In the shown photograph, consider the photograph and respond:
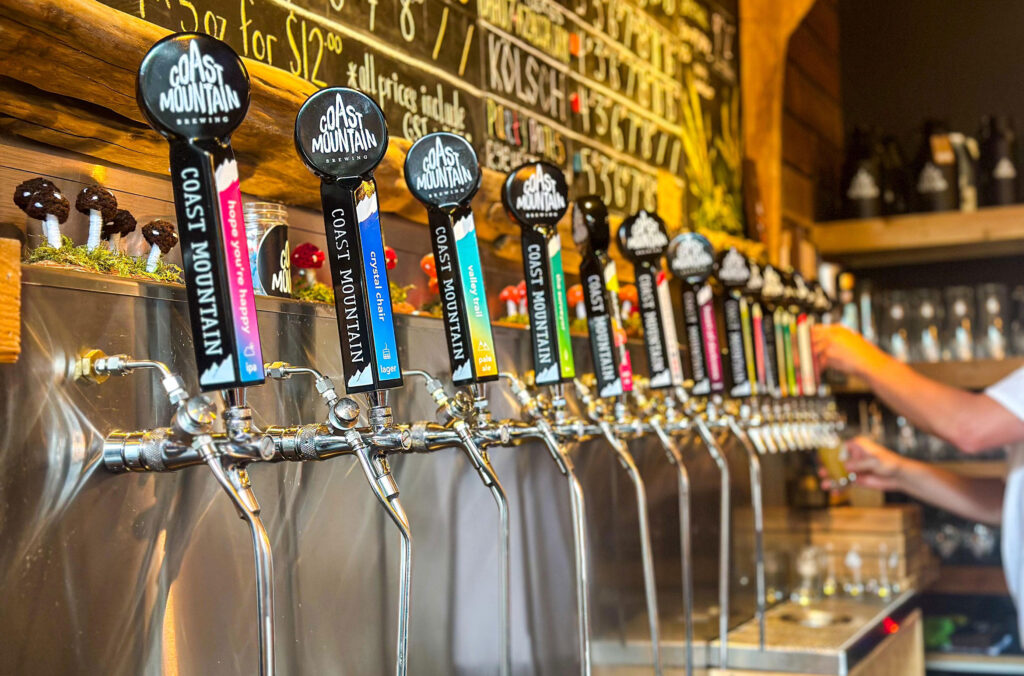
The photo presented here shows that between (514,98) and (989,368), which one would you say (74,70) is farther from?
(989,368)

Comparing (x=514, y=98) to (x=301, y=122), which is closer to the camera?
(x=301, y=122)

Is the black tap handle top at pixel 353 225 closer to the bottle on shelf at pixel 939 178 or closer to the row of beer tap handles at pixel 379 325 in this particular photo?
the row of beer tap handles at pixel 379 325

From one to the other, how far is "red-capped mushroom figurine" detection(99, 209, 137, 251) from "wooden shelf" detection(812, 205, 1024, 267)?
3160mm

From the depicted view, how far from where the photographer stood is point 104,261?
0.98m

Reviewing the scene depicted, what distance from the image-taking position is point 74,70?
96 cm

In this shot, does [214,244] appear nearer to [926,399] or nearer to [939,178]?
[926,399]

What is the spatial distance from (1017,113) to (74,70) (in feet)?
12.7

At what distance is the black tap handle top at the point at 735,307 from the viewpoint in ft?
6.95

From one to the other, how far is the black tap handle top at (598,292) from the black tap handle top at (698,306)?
0.38m

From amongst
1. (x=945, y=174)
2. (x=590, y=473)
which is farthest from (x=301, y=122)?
(x=945, y=174)

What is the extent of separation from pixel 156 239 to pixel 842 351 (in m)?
2.14

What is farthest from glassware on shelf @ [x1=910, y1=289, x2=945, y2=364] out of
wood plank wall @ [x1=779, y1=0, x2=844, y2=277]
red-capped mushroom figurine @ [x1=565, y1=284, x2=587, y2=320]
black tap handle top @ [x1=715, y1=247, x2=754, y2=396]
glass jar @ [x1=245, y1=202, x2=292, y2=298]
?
glass jar @ [x1=245, y1=202, x2=292, y2=298]

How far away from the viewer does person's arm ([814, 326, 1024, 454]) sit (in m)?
2.65

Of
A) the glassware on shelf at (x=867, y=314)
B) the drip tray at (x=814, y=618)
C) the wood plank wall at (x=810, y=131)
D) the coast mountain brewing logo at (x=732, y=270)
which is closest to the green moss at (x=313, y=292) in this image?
the coast mountain brewing logo at (x=732, y=270)
